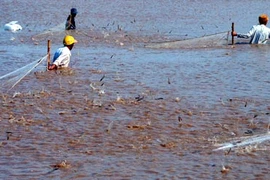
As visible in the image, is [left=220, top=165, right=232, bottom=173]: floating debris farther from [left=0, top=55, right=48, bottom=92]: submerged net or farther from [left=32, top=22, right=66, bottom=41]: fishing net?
[left=32, top=22, right=66, bottom=41]: fishing net

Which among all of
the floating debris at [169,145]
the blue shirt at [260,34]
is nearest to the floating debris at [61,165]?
the floating debris at [169,145]

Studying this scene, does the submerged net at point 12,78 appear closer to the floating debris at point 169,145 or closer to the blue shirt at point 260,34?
the floating debris at point 169,145

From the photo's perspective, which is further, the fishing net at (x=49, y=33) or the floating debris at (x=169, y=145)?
the fishing net at (x=49, y=33)

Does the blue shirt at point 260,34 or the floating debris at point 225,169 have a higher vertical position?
the blue shirt at point 260,34

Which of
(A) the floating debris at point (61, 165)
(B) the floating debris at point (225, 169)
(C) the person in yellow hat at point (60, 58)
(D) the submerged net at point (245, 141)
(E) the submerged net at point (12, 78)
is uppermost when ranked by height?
(C) the person in yellow hat at point (60, 58)

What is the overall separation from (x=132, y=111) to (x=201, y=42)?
5727 mm

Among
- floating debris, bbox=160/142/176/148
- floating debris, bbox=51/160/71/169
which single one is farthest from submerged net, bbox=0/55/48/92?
floating debris, bbox=51/160/71/169

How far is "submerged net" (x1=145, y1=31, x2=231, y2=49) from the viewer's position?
12469mm

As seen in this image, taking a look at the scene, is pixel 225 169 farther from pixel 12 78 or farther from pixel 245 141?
pixel 12 78

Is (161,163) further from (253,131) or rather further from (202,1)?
(202,1)

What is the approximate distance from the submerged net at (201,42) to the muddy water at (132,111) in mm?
285

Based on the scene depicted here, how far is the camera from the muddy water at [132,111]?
208 inches

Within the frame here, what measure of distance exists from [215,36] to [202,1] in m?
12.7

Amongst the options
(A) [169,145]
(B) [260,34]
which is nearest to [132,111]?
(A) [169,145]
